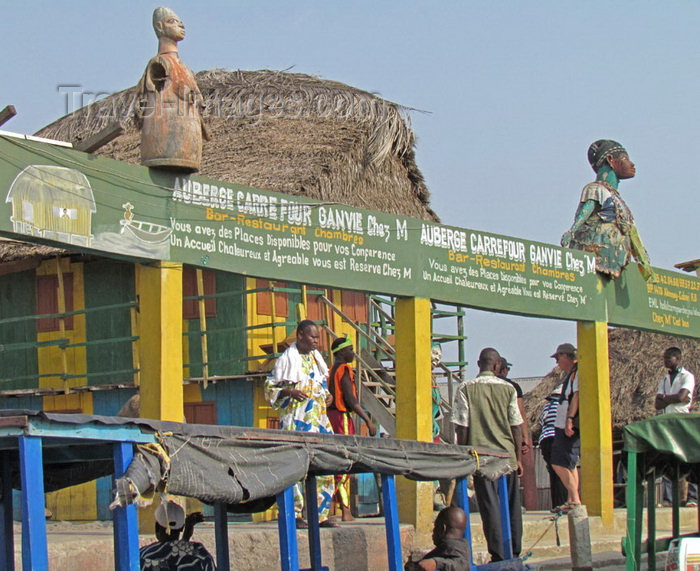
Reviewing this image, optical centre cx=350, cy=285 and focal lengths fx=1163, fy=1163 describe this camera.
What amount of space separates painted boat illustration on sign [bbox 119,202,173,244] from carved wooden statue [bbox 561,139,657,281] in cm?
634

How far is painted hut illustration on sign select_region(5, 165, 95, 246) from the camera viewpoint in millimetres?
8555

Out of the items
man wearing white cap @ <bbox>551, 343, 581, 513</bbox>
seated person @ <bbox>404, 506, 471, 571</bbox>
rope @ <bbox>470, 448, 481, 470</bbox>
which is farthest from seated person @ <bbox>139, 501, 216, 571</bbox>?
man wearing white cap @ <bbox>551, 343, 581, 513</bbox>

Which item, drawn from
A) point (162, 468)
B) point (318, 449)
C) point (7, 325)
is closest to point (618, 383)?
point (7, 325)

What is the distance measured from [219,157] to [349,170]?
1724 millimetres

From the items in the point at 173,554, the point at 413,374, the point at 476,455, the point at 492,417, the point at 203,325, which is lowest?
the point at 173,554

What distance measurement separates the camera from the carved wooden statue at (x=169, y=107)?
9555 mm

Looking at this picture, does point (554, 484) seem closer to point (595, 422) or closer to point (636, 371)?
point (595, 422)

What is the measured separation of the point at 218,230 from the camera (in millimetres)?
9836

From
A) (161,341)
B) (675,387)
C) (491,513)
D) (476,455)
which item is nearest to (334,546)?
(491,513)

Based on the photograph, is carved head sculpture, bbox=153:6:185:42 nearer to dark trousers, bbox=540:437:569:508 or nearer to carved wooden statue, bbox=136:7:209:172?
carved wooden statue, bbox=136:7:209:172

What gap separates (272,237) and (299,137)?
5645mm

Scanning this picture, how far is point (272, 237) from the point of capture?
10250mm

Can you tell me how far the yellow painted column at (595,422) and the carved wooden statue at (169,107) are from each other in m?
5.95

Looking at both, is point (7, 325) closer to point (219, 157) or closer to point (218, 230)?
point (219, 157)
